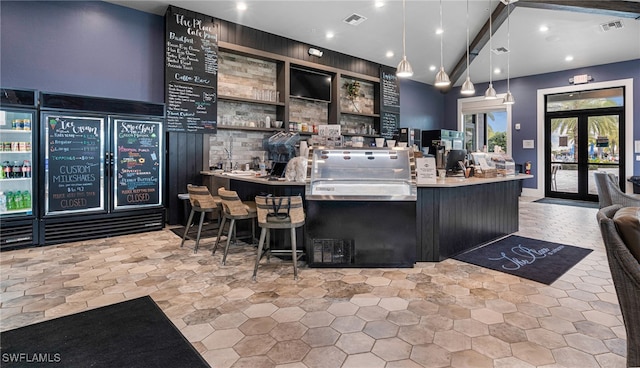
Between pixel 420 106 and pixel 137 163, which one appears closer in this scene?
pixel 137 163

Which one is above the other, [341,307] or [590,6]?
[590,6]

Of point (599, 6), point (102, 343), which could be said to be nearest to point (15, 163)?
point (102, 343)

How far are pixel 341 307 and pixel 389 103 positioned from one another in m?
6.89

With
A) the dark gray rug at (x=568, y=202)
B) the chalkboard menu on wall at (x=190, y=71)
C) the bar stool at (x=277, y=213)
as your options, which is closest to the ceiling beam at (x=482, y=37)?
the dark gray rug at (x=568, y=202)

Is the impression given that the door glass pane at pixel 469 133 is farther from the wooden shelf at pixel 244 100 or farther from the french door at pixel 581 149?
the wooden shelf at pixel 244 100

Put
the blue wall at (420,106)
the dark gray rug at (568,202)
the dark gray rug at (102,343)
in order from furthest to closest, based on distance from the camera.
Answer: the blue wall at (420,106)
the dark gray rug at (568,202)
the dark gray rug at (102,343)

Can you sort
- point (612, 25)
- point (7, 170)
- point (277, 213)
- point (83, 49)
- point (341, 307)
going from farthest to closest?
point (612, 25) → point (83, 49) → point (7, 170) → point (277, 213) → point (341, 307)

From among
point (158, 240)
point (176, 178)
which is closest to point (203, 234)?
point (158, 240)

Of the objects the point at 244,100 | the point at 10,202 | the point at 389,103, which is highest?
the point at 389,103

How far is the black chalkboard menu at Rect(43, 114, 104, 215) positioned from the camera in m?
4.27

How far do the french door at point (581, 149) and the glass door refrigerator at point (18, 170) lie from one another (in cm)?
1115

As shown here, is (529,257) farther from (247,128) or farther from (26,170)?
(26,170)

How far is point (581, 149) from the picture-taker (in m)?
8.62

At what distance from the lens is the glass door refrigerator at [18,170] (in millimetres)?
4012
